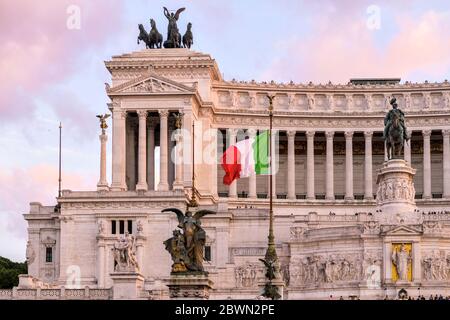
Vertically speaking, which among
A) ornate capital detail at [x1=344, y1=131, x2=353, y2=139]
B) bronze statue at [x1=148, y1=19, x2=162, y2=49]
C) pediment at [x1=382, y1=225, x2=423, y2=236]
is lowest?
pediment at [x1=382, y1=225, x2=423, y2=236]

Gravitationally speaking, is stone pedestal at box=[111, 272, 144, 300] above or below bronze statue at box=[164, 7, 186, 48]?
below

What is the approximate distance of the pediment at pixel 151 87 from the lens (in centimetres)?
13238

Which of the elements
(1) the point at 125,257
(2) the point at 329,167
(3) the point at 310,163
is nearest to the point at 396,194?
(1) the point at 125,257

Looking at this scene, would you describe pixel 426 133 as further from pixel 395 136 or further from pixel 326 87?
pixel 395 136

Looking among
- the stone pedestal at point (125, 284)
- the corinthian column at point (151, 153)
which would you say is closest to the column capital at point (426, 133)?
the corinthian column at point (151, 153)

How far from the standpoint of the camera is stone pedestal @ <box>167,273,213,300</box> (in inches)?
2579

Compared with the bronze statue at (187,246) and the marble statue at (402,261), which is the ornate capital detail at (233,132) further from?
the bronze statue at (187,246)

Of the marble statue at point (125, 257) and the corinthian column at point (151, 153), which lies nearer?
the marble statue at point (125, 257)

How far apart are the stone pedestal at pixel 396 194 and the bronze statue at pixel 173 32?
150 ft

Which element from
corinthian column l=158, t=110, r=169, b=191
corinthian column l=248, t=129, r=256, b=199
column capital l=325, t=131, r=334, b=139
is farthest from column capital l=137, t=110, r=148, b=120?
column capital l=325, t=131, r=334, b=139

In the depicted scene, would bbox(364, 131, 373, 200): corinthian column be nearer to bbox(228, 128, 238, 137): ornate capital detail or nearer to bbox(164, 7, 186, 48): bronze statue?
bbox(228, 128, 238, 137): ornate capital detail

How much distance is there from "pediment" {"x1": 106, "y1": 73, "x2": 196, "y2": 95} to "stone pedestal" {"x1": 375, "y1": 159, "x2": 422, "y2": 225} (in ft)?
114
